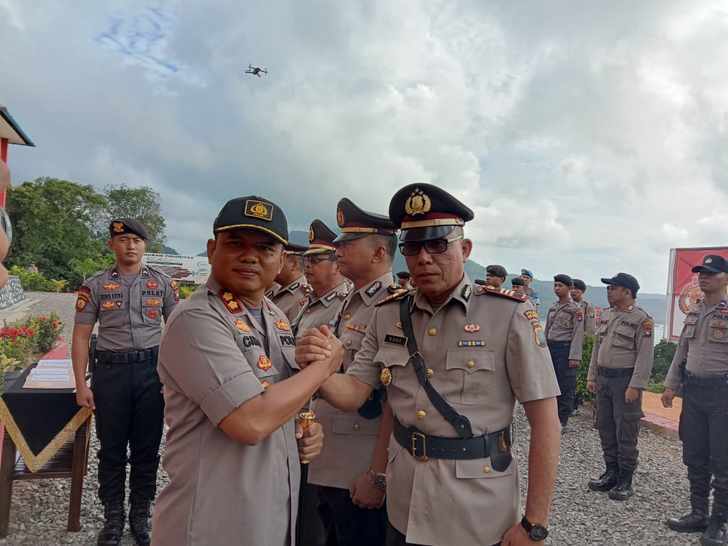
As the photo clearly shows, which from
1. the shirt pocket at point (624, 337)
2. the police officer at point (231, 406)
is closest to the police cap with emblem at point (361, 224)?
the police officer at point (231, 406)

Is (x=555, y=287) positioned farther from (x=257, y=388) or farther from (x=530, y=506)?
(x=257, y=388)

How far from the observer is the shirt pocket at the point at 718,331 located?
14.9 ft

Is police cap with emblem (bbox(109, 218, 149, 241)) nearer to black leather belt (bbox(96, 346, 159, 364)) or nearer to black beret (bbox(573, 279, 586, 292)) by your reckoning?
black leather belt (bbox(96, 346, 159, 364))

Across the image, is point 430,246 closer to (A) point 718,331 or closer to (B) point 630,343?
(A) point 718,331

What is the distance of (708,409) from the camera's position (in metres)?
4.48

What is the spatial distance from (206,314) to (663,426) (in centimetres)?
853

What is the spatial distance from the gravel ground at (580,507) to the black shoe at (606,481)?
91 mm

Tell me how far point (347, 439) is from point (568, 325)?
7057 mm

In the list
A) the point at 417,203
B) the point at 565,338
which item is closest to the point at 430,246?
the point at 417,203

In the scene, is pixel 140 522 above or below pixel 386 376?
below

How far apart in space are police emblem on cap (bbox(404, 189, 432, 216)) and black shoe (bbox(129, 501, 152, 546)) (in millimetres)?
3332

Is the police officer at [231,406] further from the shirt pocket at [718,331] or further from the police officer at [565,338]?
the police officer at [565,338]

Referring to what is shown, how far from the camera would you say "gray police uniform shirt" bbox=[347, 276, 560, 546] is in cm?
193

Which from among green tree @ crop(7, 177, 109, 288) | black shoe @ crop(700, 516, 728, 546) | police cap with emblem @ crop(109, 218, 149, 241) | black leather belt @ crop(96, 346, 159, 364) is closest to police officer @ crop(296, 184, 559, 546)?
black leather belt @ crop(96, 346, 159, 364)
